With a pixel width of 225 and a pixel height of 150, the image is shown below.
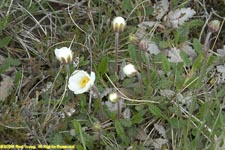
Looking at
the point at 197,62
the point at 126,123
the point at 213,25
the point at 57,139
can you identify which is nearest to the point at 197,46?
the point at 197,62

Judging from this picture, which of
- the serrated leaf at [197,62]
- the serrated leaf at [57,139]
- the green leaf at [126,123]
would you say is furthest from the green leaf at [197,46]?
the serrated leaf at [57,139]

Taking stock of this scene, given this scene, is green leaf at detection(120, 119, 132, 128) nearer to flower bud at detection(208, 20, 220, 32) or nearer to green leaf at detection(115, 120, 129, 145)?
green leaf at detection(115, 120, 129, 145)

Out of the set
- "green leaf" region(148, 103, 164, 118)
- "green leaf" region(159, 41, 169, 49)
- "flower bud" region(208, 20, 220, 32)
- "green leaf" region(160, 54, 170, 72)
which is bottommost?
"green leaf" region(148, 103, 164, 118)

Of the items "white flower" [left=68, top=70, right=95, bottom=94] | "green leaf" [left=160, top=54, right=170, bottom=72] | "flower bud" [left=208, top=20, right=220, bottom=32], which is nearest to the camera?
"flower bud" [left=208, top=20, right=220, bottom=32]

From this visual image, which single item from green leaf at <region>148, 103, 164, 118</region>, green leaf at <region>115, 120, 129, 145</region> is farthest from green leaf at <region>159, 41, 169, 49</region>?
green leaf at <region>115, 120, 129, 145</region>

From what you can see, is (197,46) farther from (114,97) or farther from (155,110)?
(114,97)

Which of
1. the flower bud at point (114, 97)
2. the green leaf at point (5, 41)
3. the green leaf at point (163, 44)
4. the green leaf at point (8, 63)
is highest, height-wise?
the green leaf at point (5, 41)

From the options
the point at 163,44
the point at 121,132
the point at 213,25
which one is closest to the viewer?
the point at 213,25

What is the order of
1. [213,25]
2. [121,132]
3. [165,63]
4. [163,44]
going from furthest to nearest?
[163,44]
[165,63]
[121,132]
[213,25]

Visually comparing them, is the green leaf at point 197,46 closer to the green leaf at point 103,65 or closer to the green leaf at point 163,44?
the green leaf at point 163,44
